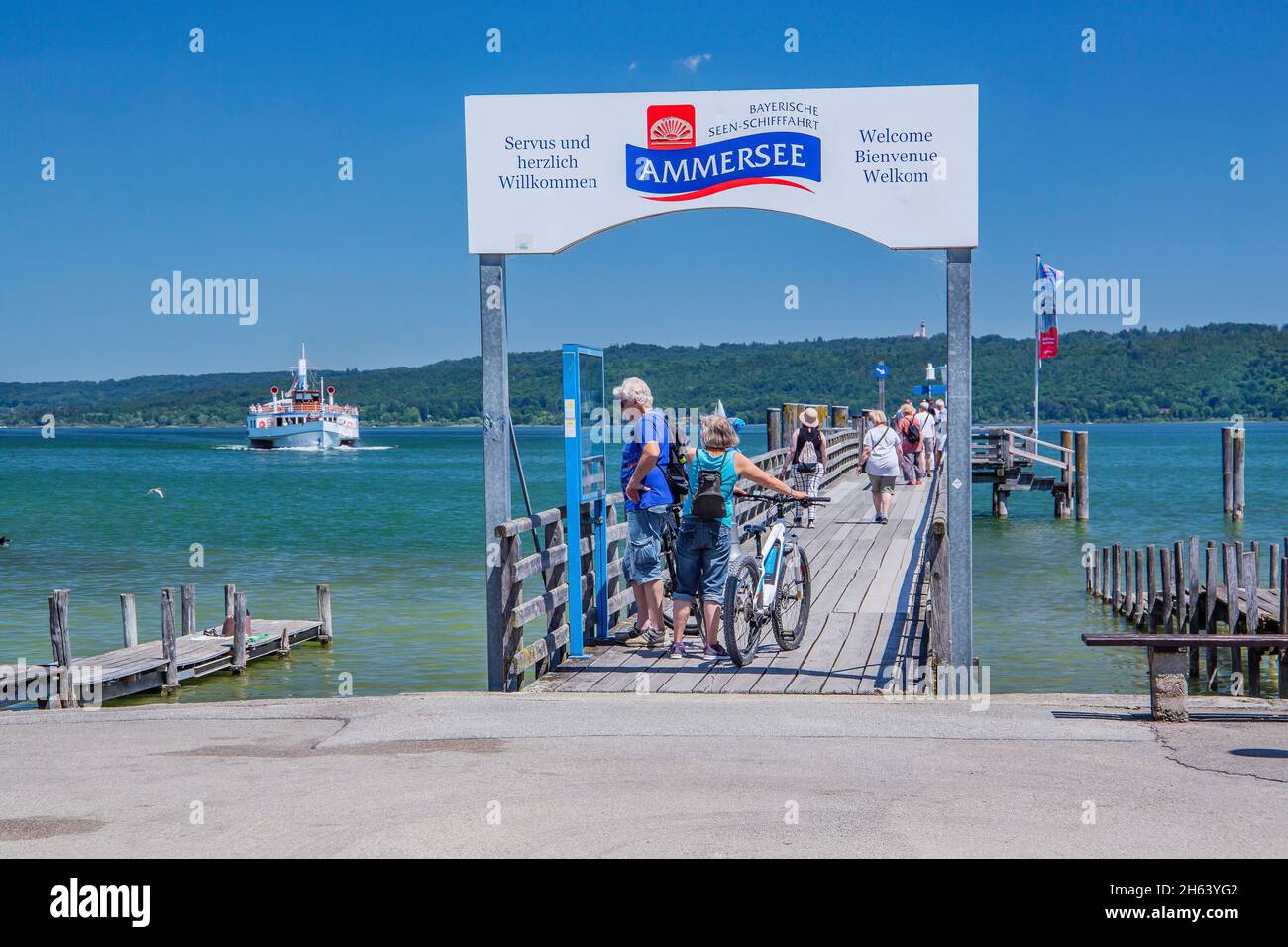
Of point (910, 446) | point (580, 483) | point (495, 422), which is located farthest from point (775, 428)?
point (495, 422)

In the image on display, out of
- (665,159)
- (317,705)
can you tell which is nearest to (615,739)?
(317,705)

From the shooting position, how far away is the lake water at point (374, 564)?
701 inches

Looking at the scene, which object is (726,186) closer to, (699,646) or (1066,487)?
(699,646)

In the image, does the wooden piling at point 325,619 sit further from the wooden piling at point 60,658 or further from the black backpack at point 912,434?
the black backpack at point 912,434

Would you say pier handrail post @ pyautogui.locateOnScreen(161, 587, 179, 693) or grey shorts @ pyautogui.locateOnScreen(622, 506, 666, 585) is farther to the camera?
pier handrail post @ pyautogui.locateOnScreen(161, 587, 179, 693)

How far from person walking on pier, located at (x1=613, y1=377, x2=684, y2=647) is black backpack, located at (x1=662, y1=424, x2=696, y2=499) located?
3 cm

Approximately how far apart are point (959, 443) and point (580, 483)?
290 cm

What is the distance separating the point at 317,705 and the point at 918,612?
225 inches

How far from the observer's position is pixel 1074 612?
901 inches

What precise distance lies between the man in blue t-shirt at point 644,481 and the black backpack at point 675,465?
0.10 feet

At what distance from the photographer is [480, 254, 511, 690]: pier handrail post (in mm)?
9703

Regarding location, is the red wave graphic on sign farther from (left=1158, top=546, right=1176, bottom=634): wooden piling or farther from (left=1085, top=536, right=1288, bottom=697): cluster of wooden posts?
(left=1158, top=546, right=1176, bottom=634): wooden piling

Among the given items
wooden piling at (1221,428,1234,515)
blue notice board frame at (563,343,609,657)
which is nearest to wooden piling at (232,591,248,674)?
blue notice board frame at (563,343,609,657)
